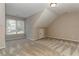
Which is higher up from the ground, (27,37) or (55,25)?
(55,25)

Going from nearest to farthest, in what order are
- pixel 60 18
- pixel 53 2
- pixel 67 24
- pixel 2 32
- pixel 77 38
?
pixel 53 2 < pixel 2 32 < pixel 77 38 < pixel 67 24 < pixel 60 18

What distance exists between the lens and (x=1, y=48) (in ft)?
10.9

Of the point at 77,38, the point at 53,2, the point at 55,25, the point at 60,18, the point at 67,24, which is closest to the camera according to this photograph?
the point at 53,2

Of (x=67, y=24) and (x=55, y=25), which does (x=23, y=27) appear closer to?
(x=55, y=25)

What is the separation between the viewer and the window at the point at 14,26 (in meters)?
5.49

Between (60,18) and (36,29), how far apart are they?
194 centimetres

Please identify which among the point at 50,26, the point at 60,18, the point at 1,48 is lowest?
the point at 1,48

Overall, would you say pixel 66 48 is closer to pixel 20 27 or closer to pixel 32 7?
pixel 32 7

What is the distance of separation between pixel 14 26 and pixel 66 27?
3.56 metres

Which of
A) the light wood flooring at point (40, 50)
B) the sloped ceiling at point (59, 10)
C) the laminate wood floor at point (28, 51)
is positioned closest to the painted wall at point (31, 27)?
the sloped ceiling at point (59, 10)

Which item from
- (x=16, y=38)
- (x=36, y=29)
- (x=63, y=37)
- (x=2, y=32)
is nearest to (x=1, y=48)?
(x=2, y=32)

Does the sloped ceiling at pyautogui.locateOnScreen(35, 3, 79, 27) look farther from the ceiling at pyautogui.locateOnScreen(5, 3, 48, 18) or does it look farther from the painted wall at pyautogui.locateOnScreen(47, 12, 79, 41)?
the ceiling at pyautogui.locateOnScreen(5, 3, 48, 18)

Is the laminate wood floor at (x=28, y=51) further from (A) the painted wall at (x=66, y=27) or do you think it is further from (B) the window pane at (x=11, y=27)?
(A) the painted wall at (x=66, y=27)

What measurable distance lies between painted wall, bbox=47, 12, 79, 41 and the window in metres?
2.39
